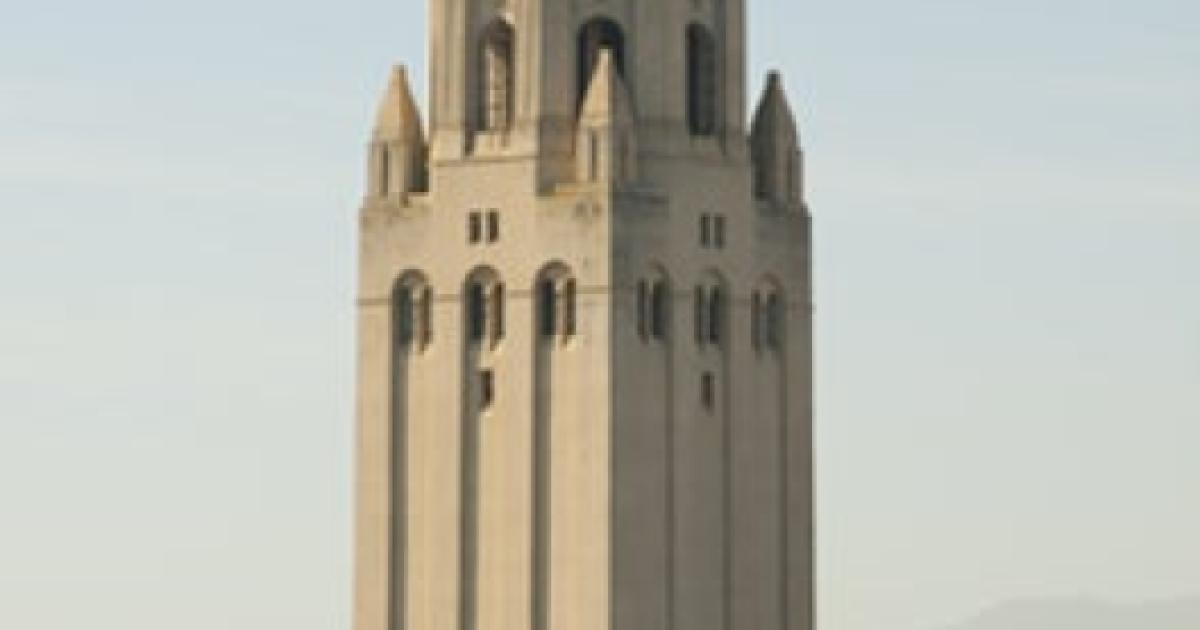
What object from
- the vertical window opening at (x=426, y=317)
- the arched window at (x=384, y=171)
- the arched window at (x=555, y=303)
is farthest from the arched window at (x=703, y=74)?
the vertical window opening at (x=426, y=317)

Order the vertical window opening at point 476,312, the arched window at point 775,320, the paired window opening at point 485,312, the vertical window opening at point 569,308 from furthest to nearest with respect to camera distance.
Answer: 1. the arched window at point 775,320
2. the vertical window opening at point 476,312
3. the paired window opening at point 485,312
4. the vertical window opening at point 569,308

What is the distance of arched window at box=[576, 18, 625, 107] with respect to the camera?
109500 mm

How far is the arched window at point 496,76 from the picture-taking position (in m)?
110

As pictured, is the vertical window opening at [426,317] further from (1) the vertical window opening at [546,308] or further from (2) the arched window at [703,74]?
(2) the arched window at [703,74]

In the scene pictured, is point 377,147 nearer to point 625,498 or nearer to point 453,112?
point 453,112

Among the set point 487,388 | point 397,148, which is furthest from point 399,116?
point 487,388

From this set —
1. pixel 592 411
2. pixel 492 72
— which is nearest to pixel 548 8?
pixel 492 72

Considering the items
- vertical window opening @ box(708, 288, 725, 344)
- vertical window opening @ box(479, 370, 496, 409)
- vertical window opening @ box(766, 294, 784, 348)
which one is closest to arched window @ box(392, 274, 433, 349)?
vertical window opening @ box(479, 370, 496, 409)

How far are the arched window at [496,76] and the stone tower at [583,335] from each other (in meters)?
0.07

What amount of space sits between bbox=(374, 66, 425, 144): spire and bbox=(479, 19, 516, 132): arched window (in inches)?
86.1

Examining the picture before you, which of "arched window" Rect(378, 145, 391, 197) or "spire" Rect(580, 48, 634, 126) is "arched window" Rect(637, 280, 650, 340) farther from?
"arched window" Rect(378, 145, 391, 197)

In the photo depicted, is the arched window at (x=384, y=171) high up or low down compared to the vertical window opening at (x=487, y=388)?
up

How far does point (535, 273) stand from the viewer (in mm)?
107500

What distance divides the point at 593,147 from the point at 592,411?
6.86 meters
